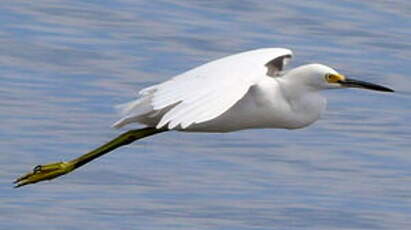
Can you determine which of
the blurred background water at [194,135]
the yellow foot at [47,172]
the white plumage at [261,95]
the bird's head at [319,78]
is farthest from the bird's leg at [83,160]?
the blurred background water at [194,135]

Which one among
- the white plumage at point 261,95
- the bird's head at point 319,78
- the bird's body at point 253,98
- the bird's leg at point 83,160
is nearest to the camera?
the bird's body at point 253,98

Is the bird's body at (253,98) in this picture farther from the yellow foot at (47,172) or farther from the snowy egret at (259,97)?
the yellow foot at (47,172)

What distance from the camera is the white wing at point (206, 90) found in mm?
13938

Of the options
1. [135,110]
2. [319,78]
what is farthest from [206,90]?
[319,78]

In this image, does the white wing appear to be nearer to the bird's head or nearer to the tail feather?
the tail feather

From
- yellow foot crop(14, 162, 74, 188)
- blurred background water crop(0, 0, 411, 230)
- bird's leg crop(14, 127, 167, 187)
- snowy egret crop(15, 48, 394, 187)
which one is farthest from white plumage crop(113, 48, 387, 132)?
blurred background water crop(0, 0, 411, 230)

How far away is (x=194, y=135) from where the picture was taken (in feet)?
73.4

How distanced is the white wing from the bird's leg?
1.22ft

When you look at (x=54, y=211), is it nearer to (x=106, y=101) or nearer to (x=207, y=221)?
(x=207, y=221)

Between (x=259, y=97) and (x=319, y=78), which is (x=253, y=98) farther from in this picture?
(x=319, y=78)

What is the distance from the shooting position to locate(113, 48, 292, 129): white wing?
549 inches

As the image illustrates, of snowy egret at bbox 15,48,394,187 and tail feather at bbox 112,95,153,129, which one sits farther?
tail feather at bbox 112,95,153,129

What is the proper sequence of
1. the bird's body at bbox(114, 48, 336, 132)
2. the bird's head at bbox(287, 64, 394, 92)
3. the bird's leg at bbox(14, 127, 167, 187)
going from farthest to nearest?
1. the bird's leg at bbox(14, 127, 167, 187)
2. the bird's head at bbox(287, 64, 394, 92)
3. the bird's body at bbox(114, 48, 336, 132)

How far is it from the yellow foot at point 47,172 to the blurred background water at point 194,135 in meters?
1.82
